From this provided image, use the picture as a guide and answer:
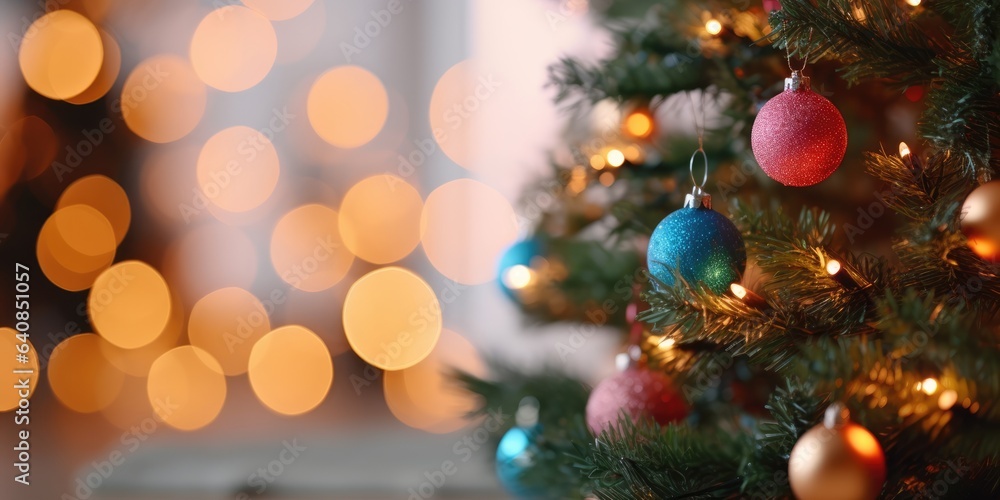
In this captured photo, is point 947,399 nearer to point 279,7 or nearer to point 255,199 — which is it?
point 255,199

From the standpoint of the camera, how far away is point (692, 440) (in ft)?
1.63

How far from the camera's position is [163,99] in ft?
6.27

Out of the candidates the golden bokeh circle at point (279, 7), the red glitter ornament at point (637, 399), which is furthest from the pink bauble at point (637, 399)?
the golden bokeh circle at point (279, 7)

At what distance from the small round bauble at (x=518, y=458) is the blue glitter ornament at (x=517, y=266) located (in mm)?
196

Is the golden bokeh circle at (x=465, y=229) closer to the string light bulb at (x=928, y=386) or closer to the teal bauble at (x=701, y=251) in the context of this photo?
the teal bauble at (x=701, y=251)

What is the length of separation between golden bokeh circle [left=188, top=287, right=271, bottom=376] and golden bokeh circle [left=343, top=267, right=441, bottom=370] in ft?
0.87

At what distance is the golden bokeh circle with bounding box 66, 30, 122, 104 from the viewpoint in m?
1.74

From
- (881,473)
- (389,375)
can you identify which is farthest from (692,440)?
(389,375)

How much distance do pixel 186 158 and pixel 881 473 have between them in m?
1.97

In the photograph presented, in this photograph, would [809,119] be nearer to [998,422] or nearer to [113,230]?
[998,422]

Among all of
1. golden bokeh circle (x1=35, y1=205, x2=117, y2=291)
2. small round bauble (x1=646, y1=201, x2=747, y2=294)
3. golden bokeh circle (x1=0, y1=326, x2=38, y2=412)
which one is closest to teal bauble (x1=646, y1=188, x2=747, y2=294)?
small round bauble (x1=646, y1=201, x2=747, y2=294)

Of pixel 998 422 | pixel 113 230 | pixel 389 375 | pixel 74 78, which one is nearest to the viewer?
pixel 998 422

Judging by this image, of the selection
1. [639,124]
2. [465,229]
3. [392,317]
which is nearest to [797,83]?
[639,124]

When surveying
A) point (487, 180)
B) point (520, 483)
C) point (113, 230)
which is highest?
point (113, 230)
